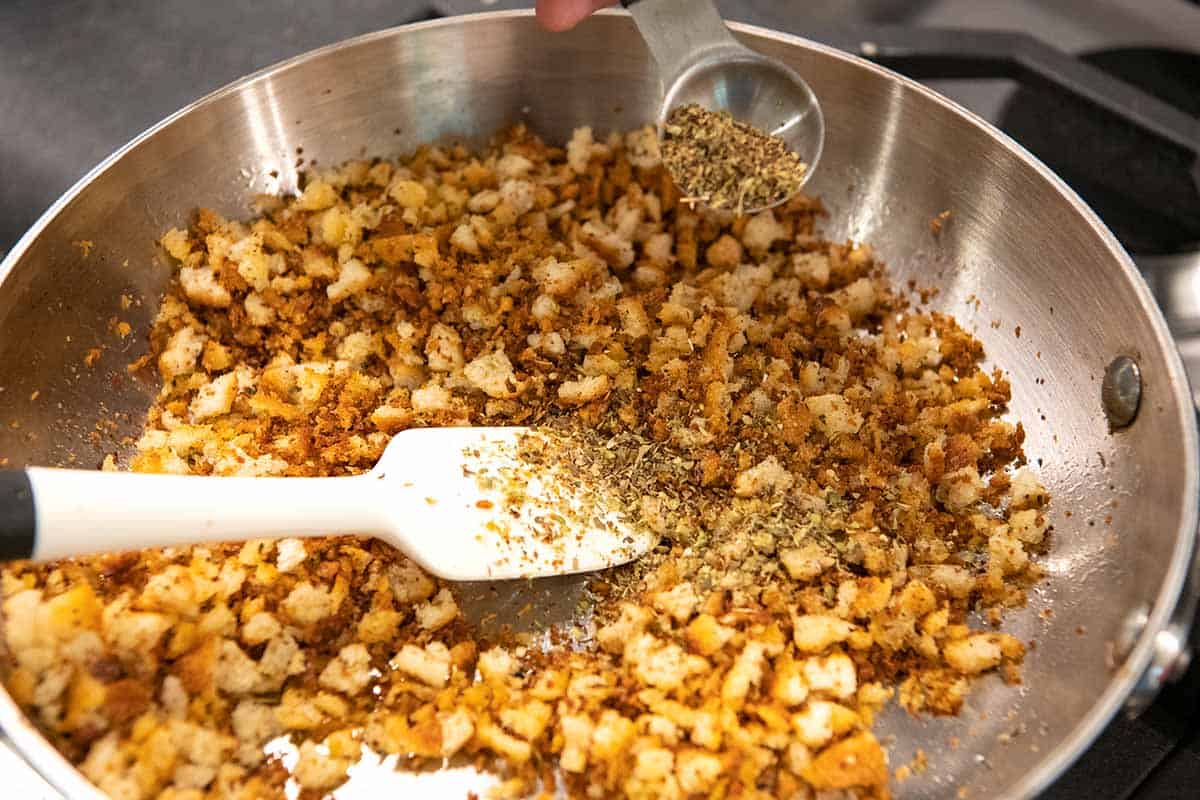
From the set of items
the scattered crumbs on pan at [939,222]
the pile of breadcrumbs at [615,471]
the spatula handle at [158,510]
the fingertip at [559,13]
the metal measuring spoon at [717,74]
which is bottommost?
the pile of breadcrumbs at [615,471]

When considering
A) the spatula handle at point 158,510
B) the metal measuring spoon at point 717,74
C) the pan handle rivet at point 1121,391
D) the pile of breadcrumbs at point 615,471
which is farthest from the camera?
the metal measuring spoon at point 717,74

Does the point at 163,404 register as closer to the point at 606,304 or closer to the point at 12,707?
the point at 12,707

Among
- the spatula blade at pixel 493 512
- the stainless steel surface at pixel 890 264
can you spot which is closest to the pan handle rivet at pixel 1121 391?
the stainless steel surface at pixel 890 264

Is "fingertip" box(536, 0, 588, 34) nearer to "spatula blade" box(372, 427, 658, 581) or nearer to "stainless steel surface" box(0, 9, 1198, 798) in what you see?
"stainless steel surface" box(0, 9, 1198, 798)

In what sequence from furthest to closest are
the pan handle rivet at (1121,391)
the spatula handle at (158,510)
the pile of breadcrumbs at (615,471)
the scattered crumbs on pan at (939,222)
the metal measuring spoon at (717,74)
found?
1. the scattered crumbs on pan at (939,222)
2. the metal measuring spoon at (717,74)
3. the pan handle rivet at (1121,391)
4. the pile of breadcrumbs at (615,471)
5. the spatula handle at (158,510)

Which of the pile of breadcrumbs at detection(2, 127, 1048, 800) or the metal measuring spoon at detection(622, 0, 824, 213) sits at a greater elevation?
the metal measuring spoon at detection(622, 0, 824, 213)

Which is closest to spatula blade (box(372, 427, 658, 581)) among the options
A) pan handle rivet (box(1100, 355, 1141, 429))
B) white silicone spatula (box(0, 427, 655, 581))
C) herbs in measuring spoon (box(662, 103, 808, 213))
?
white silicone spatula (box(0, 427, 655, 581))

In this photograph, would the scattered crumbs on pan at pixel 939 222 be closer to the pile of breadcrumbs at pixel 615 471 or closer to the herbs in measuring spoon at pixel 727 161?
the pile of breadcrumbs at pixel 615 471
